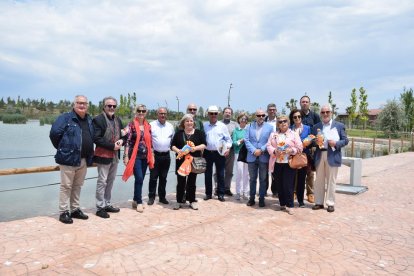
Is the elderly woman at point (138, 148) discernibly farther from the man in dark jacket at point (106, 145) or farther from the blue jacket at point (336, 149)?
the blue jacket at point (336, 149)

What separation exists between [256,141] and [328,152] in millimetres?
1313

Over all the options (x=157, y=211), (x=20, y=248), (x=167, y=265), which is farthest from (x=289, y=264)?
(x=20, y=248)

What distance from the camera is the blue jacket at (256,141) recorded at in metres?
6.45

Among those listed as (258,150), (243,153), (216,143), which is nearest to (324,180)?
(258,150)

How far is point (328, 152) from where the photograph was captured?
6336mm

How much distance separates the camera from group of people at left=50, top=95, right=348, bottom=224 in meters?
5.22

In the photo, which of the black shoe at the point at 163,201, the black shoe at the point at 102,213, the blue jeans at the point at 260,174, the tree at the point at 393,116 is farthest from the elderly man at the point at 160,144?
the tree at the point at 393,116

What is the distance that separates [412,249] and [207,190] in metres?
3.70

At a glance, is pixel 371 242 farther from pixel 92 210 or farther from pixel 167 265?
pixel 92 210

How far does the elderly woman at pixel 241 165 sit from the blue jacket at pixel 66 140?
3165 millimetres

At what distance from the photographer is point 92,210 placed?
19.9 ft

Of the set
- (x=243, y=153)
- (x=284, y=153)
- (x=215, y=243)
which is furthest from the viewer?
(x=243, y=153)

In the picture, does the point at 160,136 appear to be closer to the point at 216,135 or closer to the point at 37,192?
the point at 216,135

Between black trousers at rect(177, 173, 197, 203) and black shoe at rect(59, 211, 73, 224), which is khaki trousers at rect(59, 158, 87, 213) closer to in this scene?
black shoe at rect(59, 211, 73, 224)
